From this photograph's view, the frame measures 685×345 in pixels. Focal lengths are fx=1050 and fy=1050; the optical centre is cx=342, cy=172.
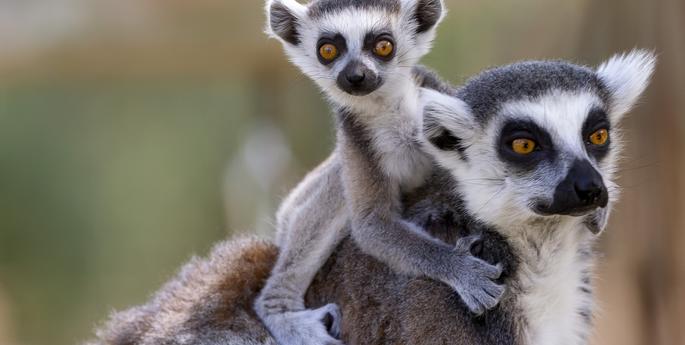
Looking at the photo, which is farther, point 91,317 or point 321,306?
point 91,317

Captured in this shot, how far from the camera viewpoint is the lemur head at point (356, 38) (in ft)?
16.4

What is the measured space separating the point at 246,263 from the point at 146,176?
42.0ft

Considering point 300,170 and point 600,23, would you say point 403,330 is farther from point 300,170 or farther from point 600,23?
point 300,170

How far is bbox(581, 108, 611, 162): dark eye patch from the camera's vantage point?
413 centimetres

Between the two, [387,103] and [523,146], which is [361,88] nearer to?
[387,103]

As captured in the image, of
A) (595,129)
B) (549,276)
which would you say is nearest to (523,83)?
(595,129)

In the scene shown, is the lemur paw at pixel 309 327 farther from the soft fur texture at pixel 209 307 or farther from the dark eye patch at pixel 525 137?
the dark eye patch at pixel 525 137

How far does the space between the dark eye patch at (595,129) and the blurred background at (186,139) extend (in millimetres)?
2222

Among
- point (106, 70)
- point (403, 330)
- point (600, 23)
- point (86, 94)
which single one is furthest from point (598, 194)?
point (86, 94)

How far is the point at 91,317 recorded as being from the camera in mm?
16938

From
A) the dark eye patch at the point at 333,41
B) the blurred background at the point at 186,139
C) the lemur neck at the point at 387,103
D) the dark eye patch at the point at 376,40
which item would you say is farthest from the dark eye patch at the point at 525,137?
the blurred background at the point at 186,139

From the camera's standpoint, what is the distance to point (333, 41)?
523 cm

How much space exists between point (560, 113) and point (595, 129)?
0.59 ft

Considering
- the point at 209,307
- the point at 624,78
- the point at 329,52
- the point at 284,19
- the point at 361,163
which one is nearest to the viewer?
the point at 624,78
